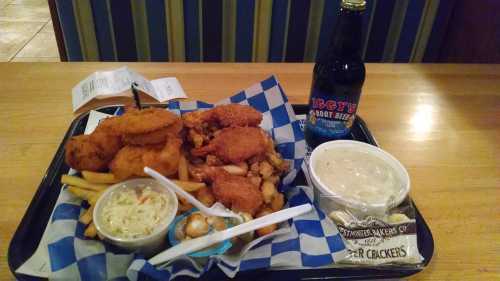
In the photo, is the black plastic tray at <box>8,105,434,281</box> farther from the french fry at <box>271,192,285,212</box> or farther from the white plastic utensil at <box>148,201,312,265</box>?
the french fry at <box>271,192,285,212</box>

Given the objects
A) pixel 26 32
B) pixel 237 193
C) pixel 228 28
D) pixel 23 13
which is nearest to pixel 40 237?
pixel 237 193

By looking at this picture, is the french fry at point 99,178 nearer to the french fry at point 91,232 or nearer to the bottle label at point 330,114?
the french fry at point 91,232

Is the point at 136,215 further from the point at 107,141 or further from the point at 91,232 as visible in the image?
the point at 107,141

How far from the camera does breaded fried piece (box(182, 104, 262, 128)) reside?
1104mm

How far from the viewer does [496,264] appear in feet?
3.05

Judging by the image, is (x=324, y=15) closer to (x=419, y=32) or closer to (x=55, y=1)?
(x=419, y=32)

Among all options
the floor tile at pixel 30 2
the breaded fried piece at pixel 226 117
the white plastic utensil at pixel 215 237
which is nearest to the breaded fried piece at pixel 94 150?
the breaded fried piece at pixel 226 117

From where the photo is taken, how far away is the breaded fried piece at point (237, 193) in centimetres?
92

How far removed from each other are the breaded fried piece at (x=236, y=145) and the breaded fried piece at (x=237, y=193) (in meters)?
0.07

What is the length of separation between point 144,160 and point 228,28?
1.50 metres

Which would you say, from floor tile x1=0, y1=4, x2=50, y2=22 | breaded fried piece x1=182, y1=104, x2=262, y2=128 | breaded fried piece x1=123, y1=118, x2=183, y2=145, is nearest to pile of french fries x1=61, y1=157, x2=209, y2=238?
breaded fried piece x1=123, y1=118, x2=183, y2=145

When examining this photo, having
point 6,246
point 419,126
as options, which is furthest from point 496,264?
point 6,246

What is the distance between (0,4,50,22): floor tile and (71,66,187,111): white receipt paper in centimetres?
358

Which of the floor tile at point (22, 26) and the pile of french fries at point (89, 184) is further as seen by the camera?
the floor tile at point (22, 26)
